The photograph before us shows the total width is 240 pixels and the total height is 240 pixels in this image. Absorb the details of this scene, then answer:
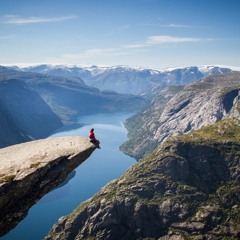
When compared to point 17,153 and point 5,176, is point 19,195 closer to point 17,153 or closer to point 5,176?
point 5,176

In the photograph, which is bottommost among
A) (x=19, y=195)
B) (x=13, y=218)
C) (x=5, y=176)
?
(x=13, y=218)

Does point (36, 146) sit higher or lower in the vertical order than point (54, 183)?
higher

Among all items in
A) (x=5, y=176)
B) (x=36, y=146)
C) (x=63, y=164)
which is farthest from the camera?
(x=36, y=146)

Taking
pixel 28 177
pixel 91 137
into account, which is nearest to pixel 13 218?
pixel 28 177

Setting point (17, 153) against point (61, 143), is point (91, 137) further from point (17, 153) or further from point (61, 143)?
point (17, 153)

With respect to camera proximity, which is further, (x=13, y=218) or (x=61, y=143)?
(x=61, y=143)

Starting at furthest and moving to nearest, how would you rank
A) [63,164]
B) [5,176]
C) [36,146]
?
[36,146] < [63,164] < [5,176]
